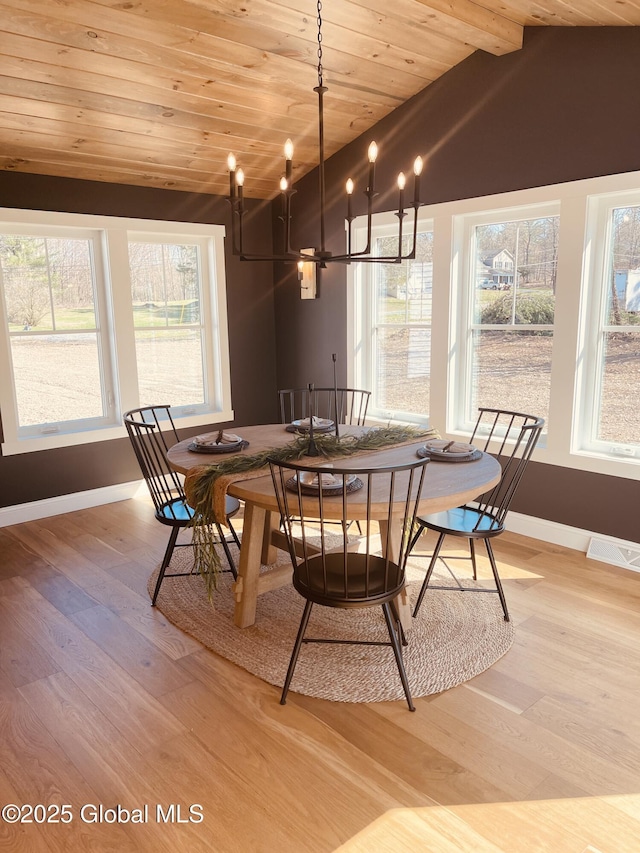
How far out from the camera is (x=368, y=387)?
16.1 feet

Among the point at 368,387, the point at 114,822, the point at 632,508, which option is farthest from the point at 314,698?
the point at 368,387

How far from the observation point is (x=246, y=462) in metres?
2.73

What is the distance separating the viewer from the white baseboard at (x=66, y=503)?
423cm

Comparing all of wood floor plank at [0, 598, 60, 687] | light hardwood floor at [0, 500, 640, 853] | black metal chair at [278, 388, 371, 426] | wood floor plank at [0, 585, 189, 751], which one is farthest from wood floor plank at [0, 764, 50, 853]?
black metal chair at [278, 388, 371, 426]

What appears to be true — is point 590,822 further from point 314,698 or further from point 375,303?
point 375,303

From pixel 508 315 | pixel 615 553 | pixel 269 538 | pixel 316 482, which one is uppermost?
pixel 508 315

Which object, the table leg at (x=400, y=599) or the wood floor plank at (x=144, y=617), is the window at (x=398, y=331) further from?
the wood floor plank at (x=144, y=617)

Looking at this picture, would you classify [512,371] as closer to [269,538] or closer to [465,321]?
[465,321]

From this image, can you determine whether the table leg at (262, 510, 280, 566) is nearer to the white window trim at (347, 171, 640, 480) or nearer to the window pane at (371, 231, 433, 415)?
the white window trim at (347, 171, 640, 480)

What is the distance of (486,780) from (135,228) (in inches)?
161

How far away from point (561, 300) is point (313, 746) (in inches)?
107

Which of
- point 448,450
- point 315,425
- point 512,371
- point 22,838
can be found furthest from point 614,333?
point 22,838

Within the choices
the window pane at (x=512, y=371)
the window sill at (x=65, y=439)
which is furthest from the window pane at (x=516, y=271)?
the window sill at (x=65, y=439)

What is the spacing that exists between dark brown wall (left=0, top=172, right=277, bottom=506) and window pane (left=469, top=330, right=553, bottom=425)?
2.03 meters
